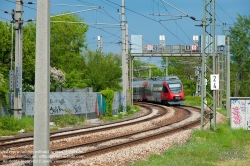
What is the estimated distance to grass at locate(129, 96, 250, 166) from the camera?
13.7 m

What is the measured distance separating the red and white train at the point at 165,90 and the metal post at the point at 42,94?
1738 inches

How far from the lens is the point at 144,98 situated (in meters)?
64.9

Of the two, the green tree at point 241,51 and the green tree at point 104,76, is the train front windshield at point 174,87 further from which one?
the green tree at point 241,51

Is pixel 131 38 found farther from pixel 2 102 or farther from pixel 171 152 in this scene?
pixel 171 152

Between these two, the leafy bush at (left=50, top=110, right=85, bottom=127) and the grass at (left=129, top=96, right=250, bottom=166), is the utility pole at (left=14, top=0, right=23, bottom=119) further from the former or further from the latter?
the grass at (left=129, top=96, right=250, bottom=166)

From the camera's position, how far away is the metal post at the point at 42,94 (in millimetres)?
8516

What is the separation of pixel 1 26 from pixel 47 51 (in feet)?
126

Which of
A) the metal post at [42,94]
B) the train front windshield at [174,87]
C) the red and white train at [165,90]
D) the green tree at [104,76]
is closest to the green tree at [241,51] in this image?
the red and white train at [165,90]

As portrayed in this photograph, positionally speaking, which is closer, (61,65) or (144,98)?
(144,98)

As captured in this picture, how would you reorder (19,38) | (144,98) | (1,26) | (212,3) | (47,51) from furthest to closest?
1. (144,98)
2. (1,26)
3. (19,38)
4. (212,3)
5. (47,51)

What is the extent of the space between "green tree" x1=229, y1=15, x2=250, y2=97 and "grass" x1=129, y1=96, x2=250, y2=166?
56.0 m

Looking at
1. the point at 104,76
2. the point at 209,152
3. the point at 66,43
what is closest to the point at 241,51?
the point at 66,43

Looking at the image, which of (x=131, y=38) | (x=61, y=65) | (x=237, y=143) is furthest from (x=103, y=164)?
(x=61, y=65)

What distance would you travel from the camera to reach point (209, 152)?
1611 cm
